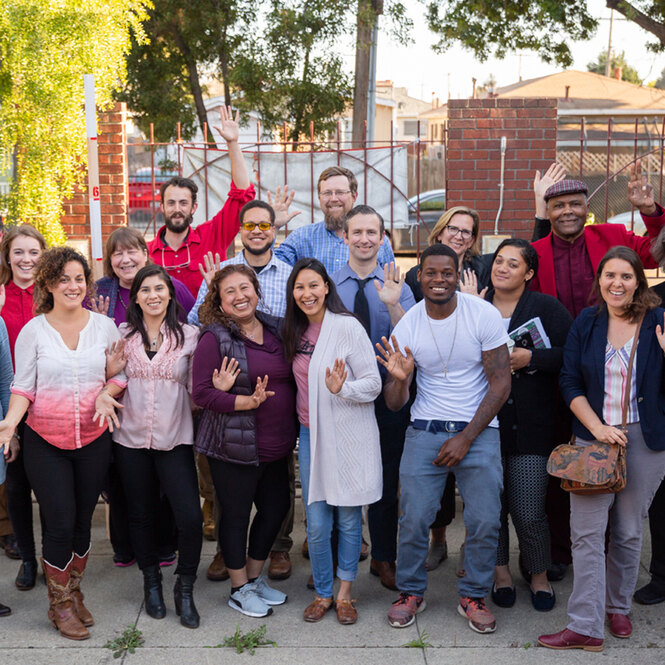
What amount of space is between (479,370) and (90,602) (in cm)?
245

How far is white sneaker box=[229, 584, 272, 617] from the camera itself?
4301mm

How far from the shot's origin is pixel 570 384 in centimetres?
407

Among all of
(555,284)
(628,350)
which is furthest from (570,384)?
(555,284)

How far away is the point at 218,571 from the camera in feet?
15.6

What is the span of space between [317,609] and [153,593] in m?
0.86

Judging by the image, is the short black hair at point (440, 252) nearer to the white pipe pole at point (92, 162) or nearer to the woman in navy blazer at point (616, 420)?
the woman in navy blazer at point (616, 420)

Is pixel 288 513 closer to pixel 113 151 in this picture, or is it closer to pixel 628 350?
pixel 628 350

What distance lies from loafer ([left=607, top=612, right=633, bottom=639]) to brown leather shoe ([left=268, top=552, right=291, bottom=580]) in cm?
176

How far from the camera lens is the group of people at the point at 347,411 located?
13.1 feet

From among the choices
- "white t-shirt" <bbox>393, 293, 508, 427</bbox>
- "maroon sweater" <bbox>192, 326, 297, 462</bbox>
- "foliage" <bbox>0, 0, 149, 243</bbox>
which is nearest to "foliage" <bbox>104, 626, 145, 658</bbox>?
"maroon sweater" <bbox>192, 326, 297, 462</bbox>

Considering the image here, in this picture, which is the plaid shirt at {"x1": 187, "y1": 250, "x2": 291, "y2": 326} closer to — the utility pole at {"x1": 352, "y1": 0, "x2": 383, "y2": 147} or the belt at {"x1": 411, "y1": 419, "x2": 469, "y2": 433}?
the belt at {"x1": 411, "y1": 419, "x2": 469, "y2": 433}

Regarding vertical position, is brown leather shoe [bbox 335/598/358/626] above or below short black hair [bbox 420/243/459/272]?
below

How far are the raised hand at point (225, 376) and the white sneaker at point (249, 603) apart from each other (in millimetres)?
1106

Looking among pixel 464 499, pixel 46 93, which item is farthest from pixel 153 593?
pixel 46 93
